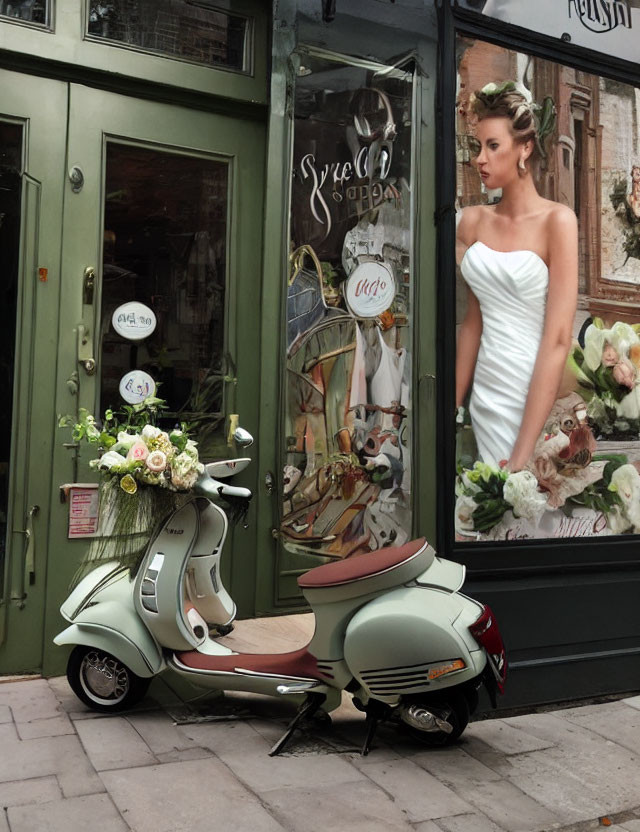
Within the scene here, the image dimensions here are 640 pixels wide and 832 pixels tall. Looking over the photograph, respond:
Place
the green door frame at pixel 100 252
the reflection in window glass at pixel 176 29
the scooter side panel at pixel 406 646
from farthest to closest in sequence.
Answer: the reflection in window glass at pixel 176 29 → the green door frame at pixel 100 252 → the scooter side panel at pixel 406 646

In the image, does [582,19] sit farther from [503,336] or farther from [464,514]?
[464,514]

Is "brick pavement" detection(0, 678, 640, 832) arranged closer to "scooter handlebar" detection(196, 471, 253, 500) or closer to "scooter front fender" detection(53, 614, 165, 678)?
"scooter front fender" detection(53, 614, 165, 678)

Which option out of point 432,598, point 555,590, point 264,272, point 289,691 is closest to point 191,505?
point 289,691

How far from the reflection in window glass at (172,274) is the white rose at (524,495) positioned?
1815mm

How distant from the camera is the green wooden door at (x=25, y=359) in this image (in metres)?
4.70

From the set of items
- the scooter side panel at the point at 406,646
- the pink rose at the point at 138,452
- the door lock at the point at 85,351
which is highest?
the door lock at the point at 85,351

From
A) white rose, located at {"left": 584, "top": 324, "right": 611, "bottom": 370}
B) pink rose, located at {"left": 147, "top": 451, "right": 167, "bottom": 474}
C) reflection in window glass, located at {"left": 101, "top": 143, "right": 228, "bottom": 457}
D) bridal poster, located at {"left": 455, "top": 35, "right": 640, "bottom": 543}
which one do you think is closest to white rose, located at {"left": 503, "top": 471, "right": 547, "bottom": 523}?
bridal poster, located at {"left": 455, "top": 35, "right": 640, "bottom": 543}

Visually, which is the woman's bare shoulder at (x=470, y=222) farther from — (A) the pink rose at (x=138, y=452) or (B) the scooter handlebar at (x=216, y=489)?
(A) the pink rose at (x=138, y=452)

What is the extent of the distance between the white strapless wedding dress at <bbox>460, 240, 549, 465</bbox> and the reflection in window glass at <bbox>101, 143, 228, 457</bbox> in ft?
5.22

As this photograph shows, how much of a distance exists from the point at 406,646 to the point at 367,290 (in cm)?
257

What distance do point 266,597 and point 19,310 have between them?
227 centimetres

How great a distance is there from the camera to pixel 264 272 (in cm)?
533

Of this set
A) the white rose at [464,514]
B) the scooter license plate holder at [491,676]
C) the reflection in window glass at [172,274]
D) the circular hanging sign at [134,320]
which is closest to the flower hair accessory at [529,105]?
the reflection in window glass at [172,274]

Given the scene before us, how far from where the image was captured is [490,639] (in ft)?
12.5
